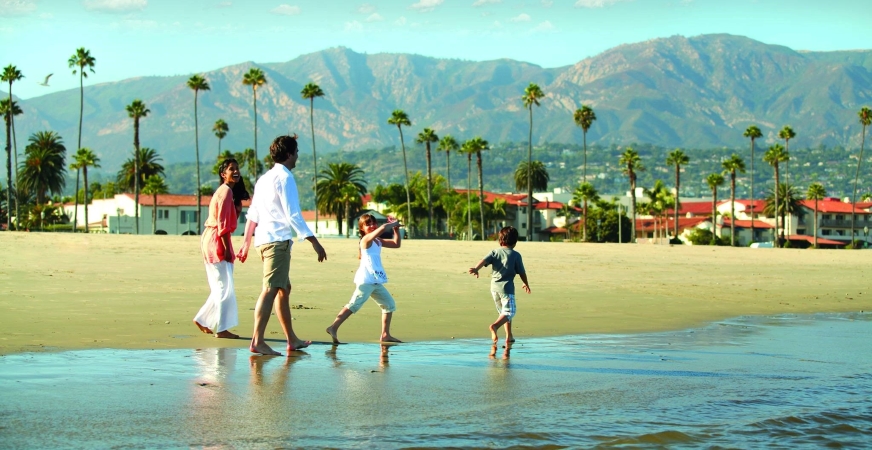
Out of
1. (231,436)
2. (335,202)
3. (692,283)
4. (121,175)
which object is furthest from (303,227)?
(121,175)

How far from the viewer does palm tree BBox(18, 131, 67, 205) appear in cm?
9900

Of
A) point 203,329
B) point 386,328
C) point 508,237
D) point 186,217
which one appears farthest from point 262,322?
point 186,217

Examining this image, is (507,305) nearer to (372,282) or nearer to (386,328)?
(386,328)

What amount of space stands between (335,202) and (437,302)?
8215cm

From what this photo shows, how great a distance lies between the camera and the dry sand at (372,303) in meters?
9.40

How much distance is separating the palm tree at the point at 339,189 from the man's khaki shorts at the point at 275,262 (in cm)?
8538

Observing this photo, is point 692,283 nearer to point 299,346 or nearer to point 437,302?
point 437,302

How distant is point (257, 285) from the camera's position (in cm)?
1420

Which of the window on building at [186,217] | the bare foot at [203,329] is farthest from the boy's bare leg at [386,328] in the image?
the window on building at [186,217]

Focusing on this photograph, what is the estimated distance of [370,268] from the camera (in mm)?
8961

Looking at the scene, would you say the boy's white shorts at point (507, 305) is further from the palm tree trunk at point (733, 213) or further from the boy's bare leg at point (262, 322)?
the palm tree trunk at point (733, 213)

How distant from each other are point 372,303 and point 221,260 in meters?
4.09

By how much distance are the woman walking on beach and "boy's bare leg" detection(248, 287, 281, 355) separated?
832 millimetres

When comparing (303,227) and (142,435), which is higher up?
(303,227)
